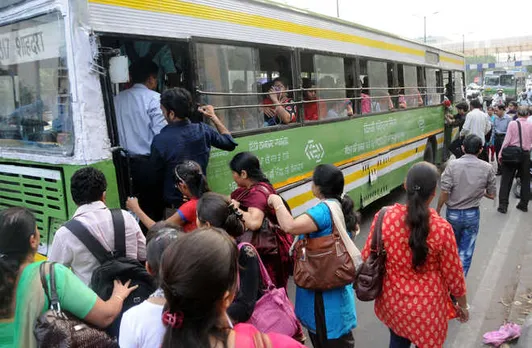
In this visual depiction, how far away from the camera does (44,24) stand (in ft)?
9.82

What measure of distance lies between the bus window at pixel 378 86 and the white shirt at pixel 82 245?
17.0 feet

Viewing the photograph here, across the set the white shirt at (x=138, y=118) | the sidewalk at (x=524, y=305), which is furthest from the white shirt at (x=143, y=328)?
the sidewalk at (x=524, y=305)

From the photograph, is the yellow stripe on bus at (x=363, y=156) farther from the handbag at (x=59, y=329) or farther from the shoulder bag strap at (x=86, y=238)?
the handbag at (x=59, y=329)

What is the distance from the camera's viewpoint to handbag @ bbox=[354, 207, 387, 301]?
2.68 meters

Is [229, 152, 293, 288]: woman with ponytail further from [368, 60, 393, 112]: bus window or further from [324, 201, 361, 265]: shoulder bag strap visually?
[368, 60, 393, 112]: bus window

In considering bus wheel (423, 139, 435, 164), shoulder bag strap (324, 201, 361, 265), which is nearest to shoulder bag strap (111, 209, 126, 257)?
shoulder bag strap (324, 201, 361, 265)

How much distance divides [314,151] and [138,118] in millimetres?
2360

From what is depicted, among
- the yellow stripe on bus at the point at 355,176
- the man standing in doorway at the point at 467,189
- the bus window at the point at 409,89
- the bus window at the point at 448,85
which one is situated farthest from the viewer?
the bus window at the point at 448,85

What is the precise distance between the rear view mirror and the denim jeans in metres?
3.13

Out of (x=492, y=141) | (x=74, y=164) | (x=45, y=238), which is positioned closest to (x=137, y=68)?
(x=74, y=164)

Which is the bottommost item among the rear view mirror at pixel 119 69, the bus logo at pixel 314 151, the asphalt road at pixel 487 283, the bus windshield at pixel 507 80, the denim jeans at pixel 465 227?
the asphalt road at pixel 487 283

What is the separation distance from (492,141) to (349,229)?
8.60 m

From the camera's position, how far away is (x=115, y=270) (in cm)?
221

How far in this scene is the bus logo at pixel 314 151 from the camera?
17.0 ft
